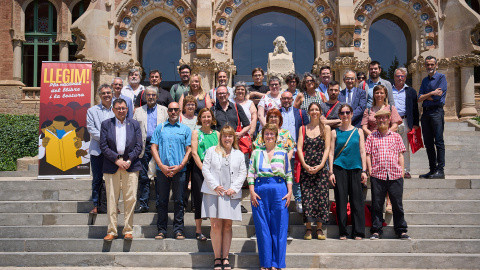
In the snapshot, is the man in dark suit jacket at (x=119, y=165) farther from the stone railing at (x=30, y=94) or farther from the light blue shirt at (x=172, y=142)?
the stone railing at (x=30, y=94)

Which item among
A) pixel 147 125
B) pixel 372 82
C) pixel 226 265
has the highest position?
pixel 372 82

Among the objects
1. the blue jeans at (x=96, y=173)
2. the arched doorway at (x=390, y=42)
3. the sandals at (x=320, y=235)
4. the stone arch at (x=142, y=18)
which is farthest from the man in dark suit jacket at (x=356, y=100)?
the arched doorway at (x=390, y=42)

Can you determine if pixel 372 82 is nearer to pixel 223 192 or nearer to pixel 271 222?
pixel 271 222

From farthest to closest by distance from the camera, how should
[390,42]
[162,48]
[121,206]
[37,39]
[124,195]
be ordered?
[37,39] → [162,48] → [390,42] → [121,206] → [124,195]

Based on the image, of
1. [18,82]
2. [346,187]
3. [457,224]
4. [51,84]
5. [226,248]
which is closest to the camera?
[226,248]

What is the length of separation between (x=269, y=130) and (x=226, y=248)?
1743 millimetres

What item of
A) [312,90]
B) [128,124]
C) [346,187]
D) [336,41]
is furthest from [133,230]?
[336,41]

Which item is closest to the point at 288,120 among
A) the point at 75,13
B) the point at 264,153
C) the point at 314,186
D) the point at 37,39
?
the point at 314,186

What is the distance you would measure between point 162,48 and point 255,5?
16.4 feet

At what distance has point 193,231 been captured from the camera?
7.04 meters

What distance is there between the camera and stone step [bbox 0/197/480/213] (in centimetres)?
753

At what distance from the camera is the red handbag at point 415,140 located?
8.07 m

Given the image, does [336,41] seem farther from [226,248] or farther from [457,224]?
[226,248]

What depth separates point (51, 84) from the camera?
9.21 metres
